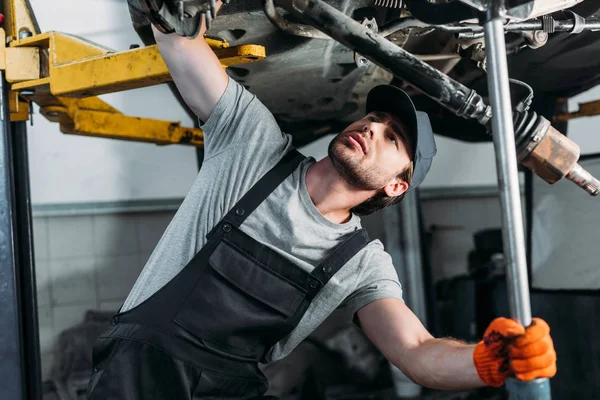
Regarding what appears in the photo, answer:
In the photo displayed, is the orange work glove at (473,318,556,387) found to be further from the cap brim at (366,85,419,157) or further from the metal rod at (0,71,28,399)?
the metal rod at (0,71,28,399)

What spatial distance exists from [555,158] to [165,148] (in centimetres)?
165

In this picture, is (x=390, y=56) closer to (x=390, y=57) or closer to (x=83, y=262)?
(x=390, y=57)

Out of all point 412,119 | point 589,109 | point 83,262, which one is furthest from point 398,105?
point 83,262

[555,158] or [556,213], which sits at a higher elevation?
[555,158]

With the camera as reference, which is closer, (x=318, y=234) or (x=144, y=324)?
(x=144, y=324)

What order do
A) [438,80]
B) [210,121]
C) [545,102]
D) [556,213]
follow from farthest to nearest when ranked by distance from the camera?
[556,213] < [545,102] < [210,121] < [438,80]

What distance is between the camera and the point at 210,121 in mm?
971

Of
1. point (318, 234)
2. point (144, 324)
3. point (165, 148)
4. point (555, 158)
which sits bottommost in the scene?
point (165, 148)

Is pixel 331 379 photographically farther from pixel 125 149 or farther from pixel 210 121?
pixel 210 121

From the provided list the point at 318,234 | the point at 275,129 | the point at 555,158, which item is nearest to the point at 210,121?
the point at 275,129

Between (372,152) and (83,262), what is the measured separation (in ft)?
4.74

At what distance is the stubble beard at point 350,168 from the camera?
99cm

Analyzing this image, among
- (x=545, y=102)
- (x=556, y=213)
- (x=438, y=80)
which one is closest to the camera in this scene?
(x=438, y=80)

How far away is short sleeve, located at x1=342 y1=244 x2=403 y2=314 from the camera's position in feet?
3.32
